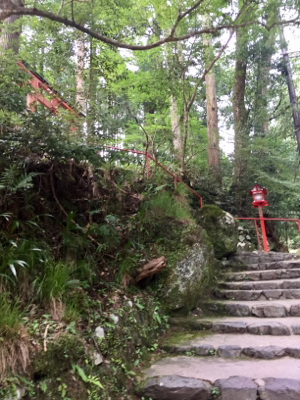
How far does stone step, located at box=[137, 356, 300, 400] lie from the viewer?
240cm

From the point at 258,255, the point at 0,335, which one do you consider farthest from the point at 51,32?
the point at 258,255

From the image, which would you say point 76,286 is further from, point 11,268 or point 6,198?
point 6,198

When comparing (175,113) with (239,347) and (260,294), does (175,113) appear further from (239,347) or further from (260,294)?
(239,347)

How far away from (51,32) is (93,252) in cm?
383

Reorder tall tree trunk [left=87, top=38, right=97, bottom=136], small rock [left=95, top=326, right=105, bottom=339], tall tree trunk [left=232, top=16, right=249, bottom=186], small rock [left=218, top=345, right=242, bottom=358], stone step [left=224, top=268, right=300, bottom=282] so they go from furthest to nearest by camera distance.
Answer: tall tree trunk [left=232, top=16, right=249, bottom=186] < stone step [left=224, top=268, right=300, bottom=282] < tall tree trunk [left=87, top=38, right=97, bottom=136] < small rock [left=218, top=345, right=242, bottom=358] < small rock [left=95, top=326, right=105, bottom=339]

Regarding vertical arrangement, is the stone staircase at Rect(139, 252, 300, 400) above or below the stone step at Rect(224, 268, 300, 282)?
below

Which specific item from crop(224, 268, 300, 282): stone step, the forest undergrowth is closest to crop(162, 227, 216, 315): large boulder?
the forest undergrowth

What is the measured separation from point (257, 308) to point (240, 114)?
25.8 feet

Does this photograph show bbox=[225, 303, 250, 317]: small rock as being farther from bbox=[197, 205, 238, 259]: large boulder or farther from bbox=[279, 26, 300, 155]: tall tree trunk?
bbox=[279, 26, 300, 155]: tall tree trunk

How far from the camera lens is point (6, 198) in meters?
3.09

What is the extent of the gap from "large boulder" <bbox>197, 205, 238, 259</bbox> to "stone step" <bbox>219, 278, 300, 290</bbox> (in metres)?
1.03

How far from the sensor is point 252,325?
366cm

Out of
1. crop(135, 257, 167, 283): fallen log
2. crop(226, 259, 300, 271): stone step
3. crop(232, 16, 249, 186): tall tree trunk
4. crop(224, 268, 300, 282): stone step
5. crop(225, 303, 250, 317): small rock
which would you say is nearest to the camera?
crop(135, 257, 167, 283): fallen log

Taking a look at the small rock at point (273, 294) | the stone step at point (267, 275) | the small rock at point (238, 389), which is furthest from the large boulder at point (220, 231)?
the small rock at point (238, 389)
